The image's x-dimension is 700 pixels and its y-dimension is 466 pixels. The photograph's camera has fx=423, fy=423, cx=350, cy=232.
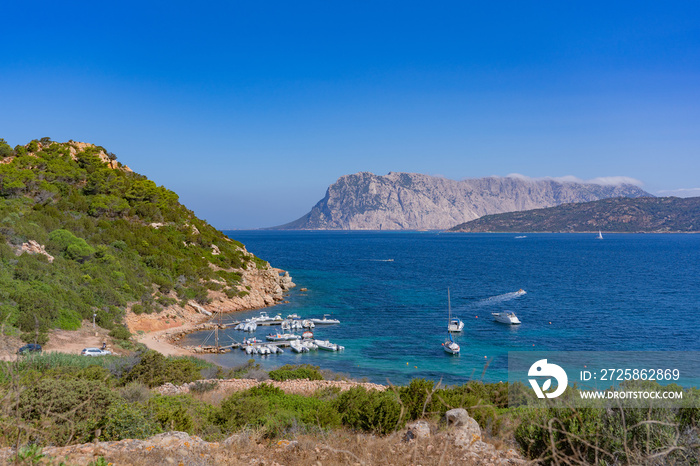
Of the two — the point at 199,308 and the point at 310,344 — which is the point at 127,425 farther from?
the point at 199,308

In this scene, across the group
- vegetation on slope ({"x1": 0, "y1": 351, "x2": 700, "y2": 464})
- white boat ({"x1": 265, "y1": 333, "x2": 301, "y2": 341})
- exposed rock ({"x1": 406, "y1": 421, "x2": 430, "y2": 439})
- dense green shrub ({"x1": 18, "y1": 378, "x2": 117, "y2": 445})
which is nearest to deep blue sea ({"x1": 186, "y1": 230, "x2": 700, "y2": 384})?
white boat ({"x1": 265, "y1": 333, "x2": 301, "y2": 341})

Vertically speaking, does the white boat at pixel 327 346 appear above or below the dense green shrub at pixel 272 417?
below

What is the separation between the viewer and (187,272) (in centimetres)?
3547

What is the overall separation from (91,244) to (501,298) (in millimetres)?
36370

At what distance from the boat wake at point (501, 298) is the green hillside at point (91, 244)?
76.2ft

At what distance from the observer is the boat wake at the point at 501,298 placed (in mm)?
40219

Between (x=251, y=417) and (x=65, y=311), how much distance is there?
62.4 feet

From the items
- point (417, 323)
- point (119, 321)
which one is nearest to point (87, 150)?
point (119, 321)

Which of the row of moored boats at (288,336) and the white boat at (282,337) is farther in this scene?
the white boat at (282,337)

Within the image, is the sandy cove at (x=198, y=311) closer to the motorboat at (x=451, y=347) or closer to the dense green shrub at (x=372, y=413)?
the motorboat at (x=451, y=347)

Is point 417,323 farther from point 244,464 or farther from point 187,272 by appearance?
point 244,464

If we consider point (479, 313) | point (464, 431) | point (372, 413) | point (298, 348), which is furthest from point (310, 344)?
point (464, 431)

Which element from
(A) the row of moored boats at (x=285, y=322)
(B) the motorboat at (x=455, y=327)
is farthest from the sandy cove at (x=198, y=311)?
(B) the motorboat at (x=455, y=327)

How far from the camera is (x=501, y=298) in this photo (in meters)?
41.7
